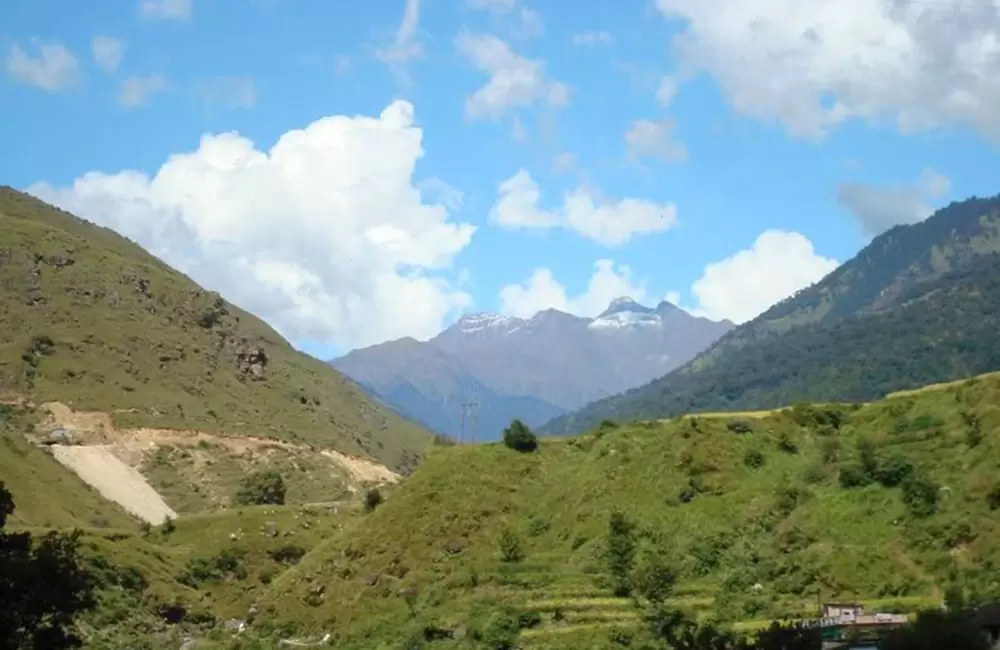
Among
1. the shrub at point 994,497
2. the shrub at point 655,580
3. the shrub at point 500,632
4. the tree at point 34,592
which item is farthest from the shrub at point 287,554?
the tree at point 34,592

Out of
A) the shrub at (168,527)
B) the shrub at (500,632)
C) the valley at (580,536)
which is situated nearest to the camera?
the valley at (580,536)

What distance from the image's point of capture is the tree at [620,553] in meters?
46.9

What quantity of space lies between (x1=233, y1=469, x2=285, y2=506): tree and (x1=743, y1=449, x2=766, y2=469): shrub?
58085 mm

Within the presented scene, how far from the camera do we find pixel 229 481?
369ft

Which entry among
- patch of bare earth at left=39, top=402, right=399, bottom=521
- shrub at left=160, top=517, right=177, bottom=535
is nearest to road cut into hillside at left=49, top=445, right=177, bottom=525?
patch of bare earth at left=39, top=402, right=399, bottom=521

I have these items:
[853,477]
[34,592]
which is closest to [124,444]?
[853,477]

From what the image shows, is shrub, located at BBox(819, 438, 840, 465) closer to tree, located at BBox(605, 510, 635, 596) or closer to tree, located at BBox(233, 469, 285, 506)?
tree, located at BBox(605, 510, 635, 596)

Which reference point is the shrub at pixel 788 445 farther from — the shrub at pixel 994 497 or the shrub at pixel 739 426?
the shrub at pixel 994 497

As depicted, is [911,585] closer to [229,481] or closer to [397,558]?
[397,558]

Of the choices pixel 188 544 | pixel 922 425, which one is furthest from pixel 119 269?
pixel 922 425

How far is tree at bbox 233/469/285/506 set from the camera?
329 ft

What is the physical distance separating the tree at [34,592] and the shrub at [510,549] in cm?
2918

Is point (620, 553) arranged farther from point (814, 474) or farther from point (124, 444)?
point (124, 444)

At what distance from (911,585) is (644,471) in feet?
59.8
